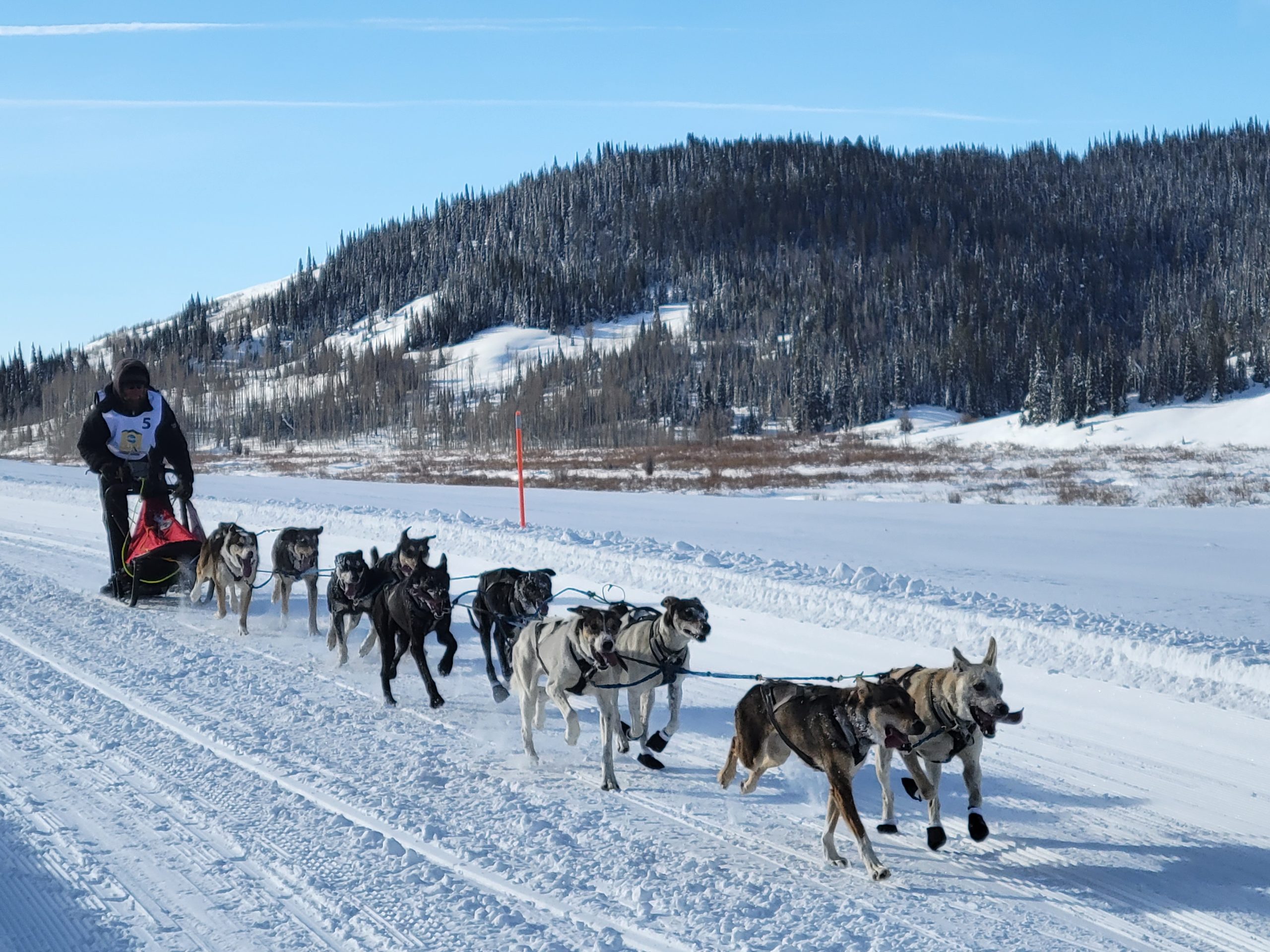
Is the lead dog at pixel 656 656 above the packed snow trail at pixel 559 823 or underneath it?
above

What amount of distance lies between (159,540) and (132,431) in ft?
4.92

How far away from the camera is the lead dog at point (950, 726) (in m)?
4.43

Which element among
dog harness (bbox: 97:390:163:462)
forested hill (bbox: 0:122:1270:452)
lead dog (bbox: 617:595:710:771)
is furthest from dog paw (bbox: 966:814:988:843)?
forested hill (bbox: 0:122:1270:452)

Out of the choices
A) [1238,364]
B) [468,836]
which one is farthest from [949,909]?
[1238,364]

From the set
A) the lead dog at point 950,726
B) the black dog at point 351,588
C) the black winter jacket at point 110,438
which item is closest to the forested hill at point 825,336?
the black winter jacket at point 110,438

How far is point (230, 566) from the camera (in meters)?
10.2

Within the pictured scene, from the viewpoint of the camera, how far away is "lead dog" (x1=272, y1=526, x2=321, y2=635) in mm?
9883

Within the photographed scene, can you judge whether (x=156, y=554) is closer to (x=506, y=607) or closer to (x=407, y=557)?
(x=407, y=557)

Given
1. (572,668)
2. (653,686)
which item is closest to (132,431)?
(572,668)

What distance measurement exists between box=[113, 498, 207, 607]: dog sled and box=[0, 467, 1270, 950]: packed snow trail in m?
2.59

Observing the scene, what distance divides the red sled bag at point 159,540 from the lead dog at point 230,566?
20cm

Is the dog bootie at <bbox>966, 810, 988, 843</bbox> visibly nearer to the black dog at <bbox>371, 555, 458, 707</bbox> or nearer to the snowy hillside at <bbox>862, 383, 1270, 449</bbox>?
the black dog at <bbox>371, 555, 458, 707</bbox>

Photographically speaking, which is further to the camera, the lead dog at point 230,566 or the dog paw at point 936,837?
the lead dog at point 230,566

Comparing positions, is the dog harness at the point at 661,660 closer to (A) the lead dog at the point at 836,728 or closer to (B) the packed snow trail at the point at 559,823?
(B) the packed snow trail at the point at 559,823
